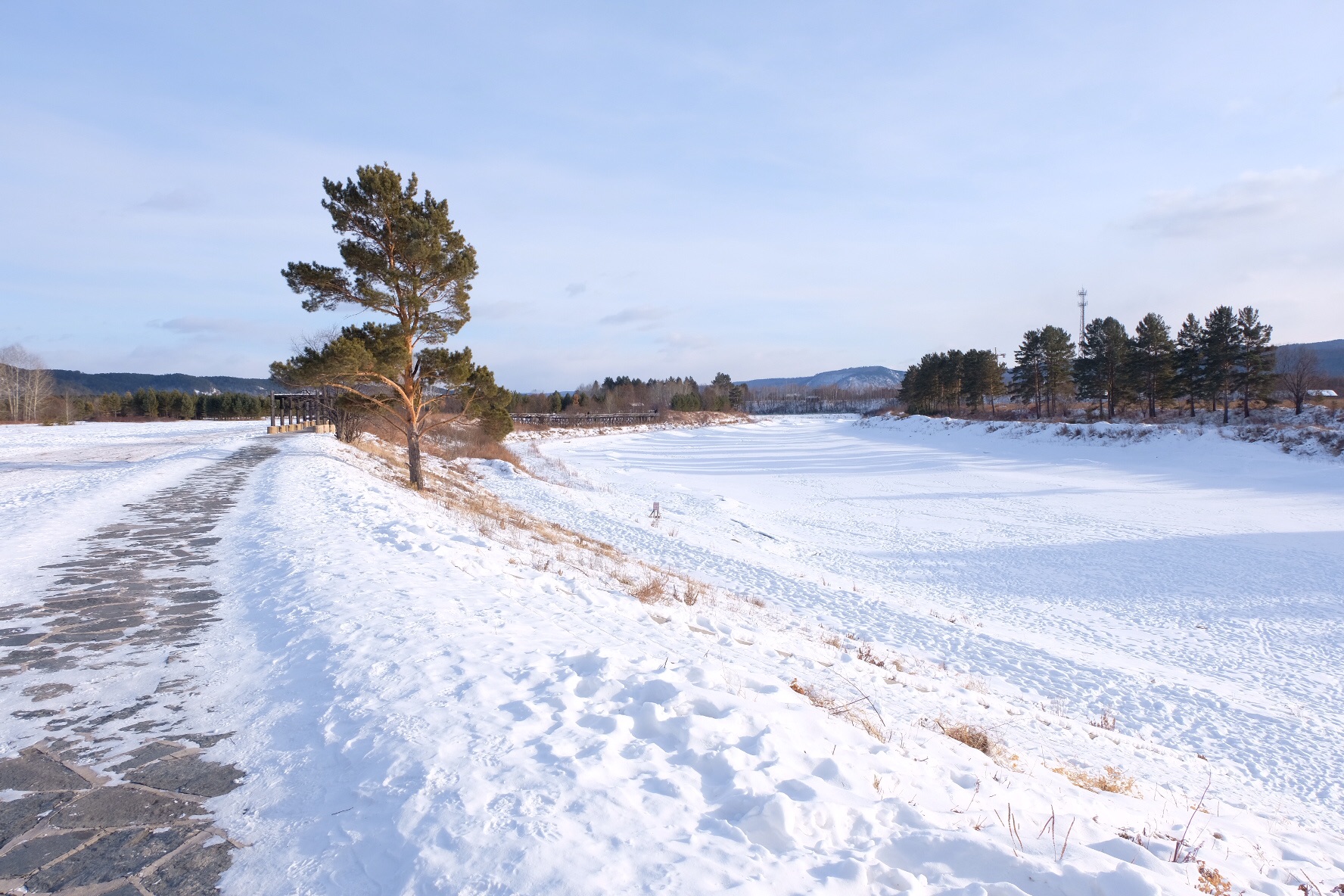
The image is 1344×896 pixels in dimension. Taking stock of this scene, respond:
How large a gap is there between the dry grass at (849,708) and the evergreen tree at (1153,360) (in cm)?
→ 6053

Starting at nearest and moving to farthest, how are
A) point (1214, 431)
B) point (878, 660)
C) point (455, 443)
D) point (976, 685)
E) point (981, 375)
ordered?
point (976, 685), point (878, 660), point (455, 443), point (1214, 431), point (981, 375)

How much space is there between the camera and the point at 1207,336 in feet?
159

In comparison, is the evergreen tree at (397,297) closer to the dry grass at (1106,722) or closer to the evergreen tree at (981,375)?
the dry grass at (1106,722)

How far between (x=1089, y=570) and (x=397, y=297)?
772 inches

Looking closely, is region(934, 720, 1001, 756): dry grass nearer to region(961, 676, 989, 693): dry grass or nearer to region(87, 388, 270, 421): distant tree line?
region(961, 676, 989, 693): dry grass

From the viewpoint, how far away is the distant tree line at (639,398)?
386ft

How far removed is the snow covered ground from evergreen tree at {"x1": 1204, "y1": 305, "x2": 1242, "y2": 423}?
35.3 meters

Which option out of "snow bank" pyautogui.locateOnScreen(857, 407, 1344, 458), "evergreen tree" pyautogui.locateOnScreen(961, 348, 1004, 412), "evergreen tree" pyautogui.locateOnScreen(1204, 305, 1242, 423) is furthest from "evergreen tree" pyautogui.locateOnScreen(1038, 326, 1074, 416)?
"evergreen tree" pyautogui.locateOnScreen(1204, 305, 1242, 423)

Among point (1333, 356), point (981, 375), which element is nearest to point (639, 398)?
point (981, 375)

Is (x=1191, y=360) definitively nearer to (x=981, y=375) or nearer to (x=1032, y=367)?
(x=1032, y=367)

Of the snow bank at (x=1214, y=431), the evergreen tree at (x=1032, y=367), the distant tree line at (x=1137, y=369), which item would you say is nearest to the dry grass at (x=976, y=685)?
the snow bank at (x=1214, y=431)

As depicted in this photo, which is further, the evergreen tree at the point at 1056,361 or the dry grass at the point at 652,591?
the evergreen tree at the point at 1056,361

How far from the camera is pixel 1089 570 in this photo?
16.5m

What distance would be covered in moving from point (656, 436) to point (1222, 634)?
236ft
